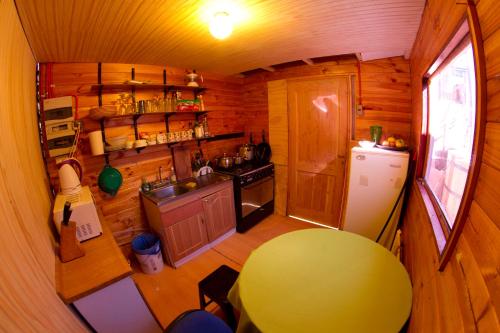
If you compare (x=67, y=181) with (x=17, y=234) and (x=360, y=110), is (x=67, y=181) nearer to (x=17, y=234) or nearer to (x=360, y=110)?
(x=17, y=234)

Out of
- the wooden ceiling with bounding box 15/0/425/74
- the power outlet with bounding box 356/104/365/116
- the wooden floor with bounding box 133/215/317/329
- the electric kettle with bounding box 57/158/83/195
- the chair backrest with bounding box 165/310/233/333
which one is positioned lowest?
the wooden floor with bounding box 133/215/317/329

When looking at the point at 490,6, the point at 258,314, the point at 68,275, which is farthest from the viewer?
the point at 68,275

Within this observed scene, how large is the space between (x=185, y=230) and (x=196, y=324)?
5.51 ft

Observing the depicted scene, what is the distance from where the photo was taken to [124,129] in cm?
235

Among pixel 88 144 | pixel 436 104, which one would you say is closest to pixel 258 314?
pixel 436 104

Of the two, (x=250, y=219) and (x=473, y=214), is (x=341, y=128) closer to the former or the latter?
(x=250, y=219)

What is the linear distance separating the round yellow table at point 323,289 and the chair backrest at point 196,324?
179 mm

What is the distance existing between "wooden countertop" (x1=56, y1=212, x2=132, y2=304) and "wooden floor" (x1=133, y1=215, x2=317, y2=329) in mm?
835

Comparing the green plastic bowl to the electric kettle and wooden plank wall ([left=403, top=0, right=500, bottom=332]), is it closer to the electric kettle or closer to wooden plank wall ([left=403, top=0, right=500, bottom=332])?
the electric kettle

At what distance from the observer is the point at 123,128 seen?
7.69 ft

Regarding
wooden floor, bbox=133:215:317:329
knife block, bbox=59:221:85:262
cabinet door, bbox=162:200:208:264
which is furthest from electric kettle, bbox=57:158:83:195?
wooden floor, bbox=133:215:317:329

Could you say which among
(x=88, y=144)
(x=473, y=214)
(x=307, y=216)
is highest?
(x=88, y=144)

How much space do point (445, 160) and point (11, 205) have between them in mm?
2020

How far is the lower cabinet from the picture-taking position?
2.24 metres
